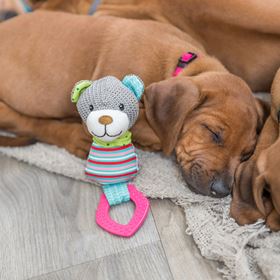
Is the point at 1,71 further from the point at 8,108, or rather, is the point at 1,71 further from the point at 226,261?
the point at 226,261

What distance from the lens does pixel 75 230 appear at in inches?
76.4

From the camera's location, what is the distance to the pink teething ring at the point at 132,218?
1.90 meters

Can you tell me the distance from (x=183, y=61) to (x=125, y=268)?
979mm

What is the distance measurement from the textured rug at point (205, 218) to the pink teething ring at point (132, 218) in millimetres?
50

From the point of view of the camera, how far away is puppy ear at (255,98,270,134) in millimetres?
2021

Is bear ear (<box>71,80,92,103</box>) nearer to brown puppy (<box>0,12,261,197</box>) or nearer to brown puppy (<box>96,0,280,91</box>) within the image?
brown puppy (<box>0,12,261,197</box>)

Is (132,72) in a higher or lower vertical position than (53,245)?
higher

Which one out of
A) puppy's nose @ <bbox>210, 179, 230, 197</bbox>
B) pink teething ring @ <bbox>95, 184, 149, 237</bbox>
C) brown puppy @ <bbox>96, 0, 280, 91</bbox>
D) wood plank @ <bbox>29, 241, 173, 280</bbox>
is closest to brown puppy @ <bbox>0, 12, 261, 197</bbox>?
puppy's nose @ <bbox>210, 179, 230, 197</bbox>

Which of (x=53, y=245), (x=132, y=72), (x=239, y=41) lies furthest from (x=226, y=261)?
(x=239, y=41)

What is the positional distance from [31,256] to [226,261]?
0.78m

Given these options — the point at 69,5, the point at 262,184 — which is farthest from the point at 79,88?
the point at 69,5

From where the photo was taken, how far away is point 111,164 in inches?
78.3

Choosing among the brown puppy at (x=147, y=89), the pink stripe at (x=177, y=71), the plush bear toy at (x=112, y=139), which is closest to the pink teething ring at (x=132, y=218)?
the plush bear toy at (x=112, y=139)

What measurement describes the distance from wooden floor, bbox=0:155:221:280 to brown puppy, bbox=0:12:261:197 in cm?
23
